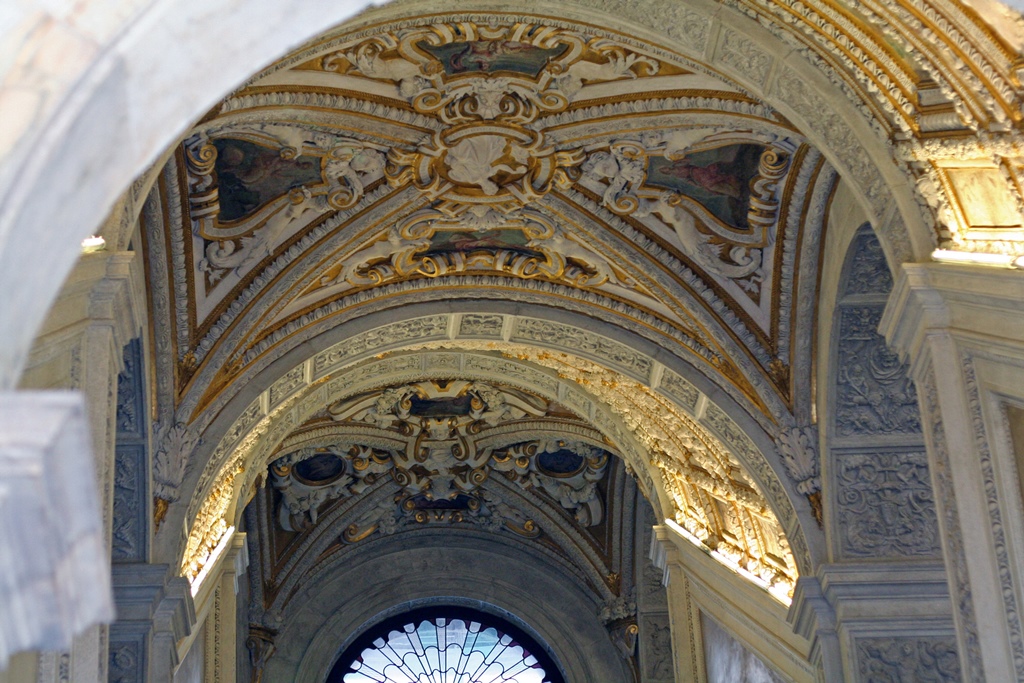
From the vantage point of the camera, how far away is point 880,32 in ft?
19.6

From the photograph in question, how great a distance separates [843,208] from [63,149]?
7024 millimetres

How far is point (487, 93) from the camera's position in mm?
8477

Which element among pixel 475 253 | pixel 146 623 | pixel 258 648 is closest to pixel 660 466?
pixel 475 253

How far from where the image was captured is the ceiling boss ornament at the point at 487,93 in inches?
314

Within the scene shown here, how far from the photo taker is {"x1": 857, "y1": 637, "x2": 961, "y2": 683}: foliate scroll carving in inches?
359

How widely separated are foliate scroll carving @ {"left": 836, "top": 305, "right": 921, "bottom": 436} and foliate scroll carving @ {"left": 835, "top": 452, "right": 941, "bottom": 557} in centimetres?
22

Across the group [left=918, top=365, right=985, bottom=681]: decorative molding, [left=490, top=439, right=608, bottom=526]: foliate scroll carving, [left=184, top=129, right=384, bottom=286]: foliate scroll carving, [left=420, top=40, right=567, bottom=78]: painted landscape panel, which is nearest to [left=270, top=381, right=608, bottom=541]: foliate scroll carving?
[left=490, top=439, right=608, bottom=526]: foliate scroll carving

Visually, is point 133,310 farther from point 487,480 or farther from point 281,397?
point 487,480

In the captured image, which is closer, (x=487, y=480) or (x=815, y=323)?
(x=815, y=323)

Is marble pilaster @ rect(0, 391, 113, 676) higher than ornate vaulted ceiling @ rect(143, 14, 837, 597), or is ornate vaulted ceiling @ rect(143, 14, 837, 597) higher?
ornate vaulted ceiling @ rect(143, 14, 837, 597)

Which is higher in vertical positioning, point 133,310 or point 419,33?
point 419,33

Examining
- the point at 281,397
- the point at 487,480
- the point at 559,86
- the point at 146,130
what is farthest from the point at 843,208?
the point at 487,480

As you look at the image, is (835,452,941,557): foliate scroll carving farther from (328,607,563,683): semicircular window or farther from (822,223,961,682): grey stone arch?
(328,607,563,683): semicircular window

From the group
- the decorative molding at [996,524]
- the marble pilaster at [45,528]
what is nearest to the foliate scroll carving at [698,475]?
the decorative molding at [996,524]
